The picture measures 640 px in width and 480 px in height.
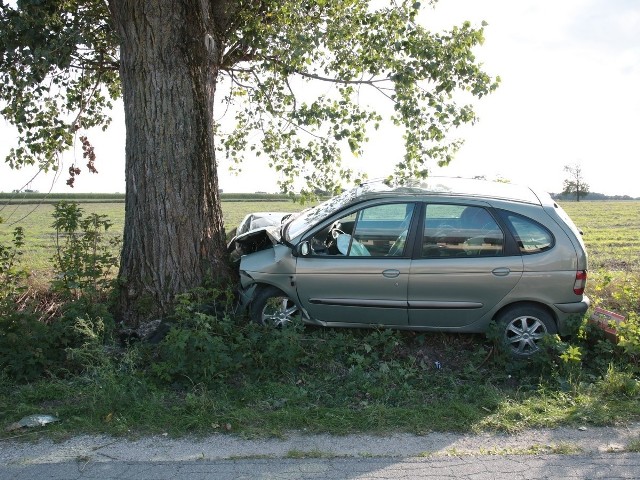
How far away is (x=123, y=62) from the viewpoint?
7535 millimetres

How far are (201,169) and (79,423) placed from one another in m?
3.43

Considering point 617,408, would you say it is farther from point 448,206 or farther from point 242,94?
point 242,94

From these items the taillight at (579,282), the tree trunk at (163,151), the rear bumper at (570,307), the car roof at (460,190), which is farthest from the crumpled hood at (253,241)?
the taillight at (579,282)

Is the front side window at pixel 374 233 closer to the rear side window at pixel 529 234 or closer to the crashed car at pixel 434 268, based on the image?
the crashed car at pixel 434 268

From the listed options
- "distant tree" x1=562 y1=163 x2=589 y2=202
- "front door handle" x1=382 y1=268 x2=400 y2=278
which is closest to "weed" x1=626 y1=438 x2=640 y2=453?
"front door handle" x1=382 y1=268 x2=400 y2=278

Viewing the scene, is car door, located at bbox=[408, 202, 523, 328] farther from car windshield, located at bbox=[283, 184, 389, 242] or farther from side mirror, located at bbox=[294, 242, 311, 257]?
side mirror, located at bbox=[294, 242, 311, 257]

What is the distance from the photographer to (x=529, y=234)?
6.90 metres

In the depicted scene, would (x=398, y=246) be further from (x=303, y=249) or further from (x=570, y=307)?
(x=570, y=307)

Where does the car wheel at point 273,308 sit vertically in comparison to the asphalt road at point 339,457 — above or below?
above

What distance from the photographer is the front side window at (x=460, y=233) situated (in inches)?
274

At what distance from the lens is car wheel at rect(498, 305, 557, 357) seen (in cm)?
690

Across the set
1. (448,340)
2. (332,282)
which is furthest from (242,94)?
(448,340)

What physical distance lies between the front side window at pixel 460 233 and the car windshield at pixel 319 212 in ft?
3.01

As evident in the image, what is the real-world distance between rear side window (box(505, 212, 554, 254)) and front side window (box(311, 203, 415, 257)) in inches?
43.1
